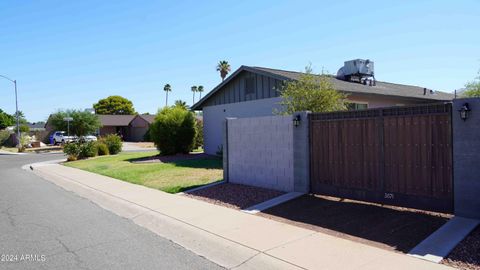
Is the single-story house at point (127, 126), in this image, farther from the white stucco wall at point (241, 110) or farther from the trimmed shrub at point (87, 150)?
the white stucco wall at point (241, 110)

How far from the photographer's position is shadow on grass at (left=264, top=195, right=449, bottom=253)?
5.95 metres

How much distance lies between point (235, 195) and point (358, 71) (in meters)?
13.7

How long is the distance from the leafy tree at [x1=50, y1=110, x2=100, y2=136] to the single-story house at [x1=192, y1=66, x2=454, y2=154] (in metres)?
22.6

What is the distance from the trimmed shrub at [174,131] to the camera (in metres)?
22.8

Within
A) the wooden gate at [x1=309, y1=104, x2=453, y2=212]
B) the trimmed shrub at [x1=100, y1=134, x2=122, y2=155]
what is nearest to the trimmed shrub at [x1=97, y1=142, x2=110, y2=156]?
the trimmed shrub at [x1=100, y1=134, x2=122, y2=155]

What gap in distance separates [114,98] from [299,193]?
91.6m

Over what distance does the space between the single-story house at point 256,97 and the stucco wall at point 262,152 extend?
4772 millimetres

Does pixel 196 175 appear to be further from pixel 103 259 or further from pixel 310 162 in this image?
pixel 103 259

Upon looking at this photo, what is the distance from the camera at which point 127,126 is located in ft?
211

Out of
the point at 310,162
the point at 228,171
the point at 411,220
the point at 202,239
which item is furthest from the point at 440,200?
the point at 228,171

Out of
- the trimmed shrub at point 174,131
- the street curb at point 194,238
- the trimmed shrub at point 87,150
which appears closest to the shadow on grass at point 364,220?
the street curb at point 194,238

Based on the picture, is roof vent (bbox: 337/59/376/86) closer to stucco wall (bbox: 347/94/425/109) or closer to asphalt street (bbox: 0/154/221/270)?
stucco wall (bbox: 347/94/425/109)

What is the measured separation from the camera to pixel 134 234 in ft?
22.6

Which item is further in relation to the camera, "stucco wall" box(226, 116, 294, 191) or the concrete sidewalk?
"stucco wall" box(226, 116, 294, 191)
